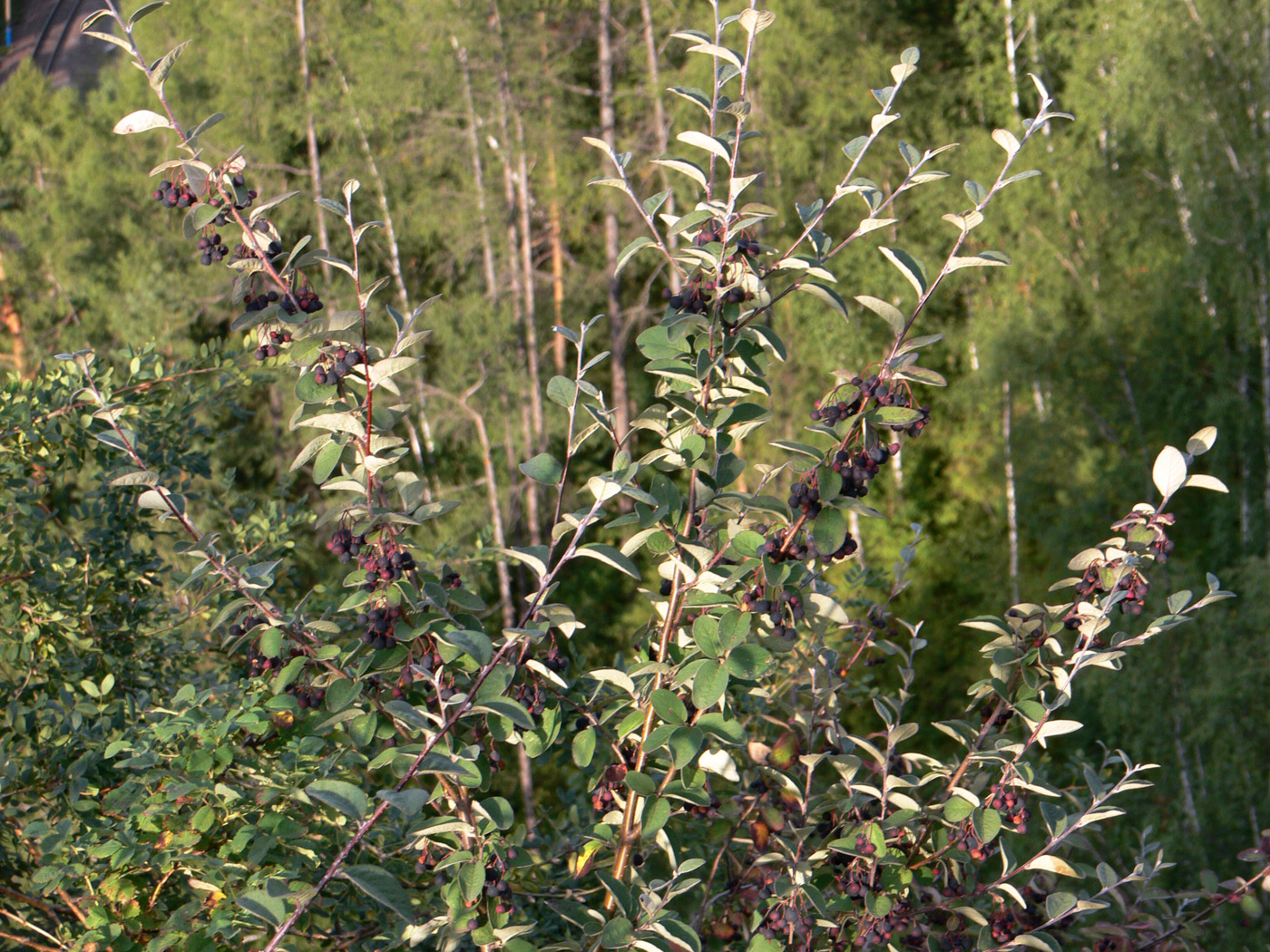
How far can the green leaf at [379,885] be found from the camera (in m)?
0.96

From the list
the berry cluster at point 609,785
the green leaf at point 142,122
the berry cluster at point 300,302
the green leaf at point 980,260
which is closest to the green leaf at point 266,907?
the berry cluster at point 609,785

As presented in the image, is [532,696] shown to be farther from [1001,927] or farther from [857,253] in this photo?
[857,253]

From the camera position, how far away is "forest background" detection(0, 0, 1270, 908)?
26.0 feet

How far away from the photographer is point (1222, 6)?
7.73m

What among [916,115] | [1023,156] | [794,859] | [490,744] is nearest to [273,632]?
[490,744]

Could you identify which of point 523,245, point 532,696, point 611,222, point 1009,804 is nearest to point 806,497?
point 532,696

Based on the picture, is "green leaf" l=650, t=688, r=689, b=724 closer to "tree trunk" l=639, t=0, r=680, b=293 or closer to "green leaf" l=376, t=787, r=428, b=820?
"green leaf" l=376, t=787, r=428, b=820

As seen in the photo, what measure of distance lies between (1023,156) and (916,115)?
180 centimetres

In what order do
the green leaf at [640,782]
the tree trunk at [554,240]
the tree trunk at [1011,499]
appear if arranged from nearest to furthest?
1. the green leaf at [640,782]
2. the tree trunk at [1011,499]
3. the tree trunk at [554,240]

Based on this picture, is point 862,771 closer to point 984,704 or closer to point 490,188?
point 984,704

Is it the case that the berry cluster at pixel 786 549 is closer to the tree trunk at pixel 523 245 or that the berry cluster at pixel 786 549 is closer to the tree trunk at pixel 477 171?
the tree trunk at pixel 523 245

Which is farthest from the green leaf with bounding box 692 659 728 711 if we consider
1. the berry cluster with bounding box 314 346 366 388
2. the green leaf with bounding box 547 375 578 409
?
the berry cluster with bounding box 314 346 366 388

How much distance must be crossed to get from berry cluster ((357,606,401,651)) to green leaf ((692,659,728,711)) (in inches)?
14.3

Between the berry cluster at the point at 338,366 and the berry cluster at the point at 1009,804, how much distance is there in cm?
99
